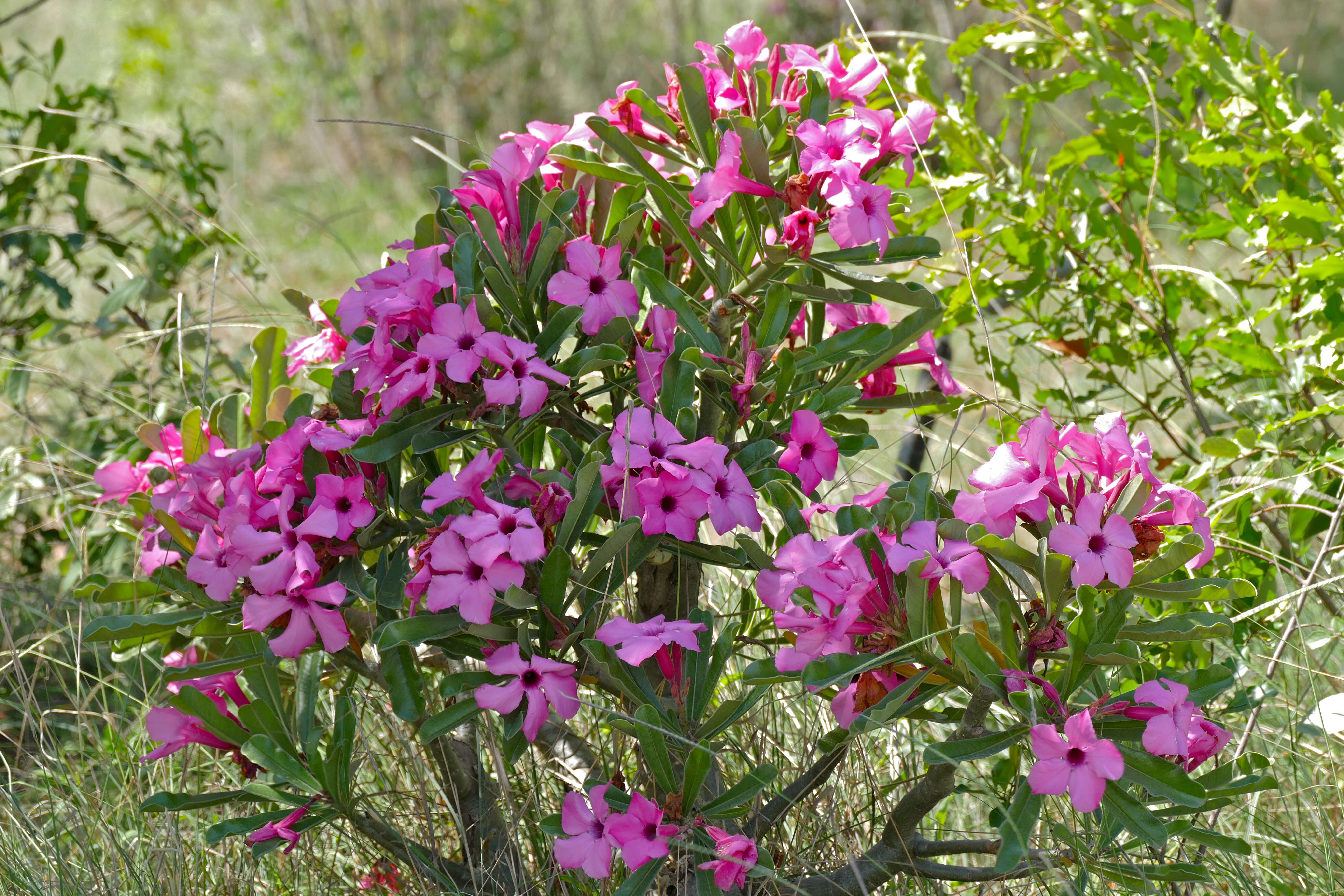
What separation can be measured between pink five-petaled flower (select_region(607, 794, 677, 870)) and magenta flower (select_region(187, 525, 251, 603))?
395mm

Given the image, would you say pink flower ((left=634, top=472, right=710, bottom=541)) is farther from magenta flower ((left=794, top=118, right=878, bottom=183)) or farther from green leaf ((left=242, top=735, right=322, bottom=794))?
green leaf ((left=242, top=735, right=322, bottom=794))

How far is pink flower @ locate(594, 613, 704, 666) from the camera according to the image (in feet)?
3.05

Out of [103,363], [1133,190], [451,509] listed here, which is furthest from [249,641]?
[103,363]

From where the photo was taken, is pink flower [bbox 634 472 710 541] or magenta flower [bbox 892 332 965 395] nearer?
pink flower [bbox 634 472 710 541]

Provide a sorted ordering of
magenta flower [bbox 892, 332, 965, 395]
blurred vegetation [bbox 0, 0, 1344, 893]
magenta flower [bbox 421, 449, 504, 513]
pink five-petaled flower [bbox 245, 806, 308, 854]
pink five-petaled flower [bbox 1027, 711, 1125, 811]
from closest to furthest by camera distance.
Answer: pink five-petaled flower [bbox 1027, 711, 1125, 811]
magenta flower [bbox 421, 449, 504, 513]
pink five-petaled flower [bbox 245, 806, 308, 854]
magenta flower [bbox 892, 332, 965, 395]
blurred vegetation [bbox 0, 0, 1344, 893]

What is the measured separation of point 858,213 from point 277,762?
73cm

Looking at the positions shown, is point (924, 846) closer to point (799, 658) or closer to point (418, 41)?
point (799, 658)

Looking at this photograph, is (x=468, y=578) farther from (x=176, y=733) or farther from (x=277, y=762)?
(x=176, y=733)

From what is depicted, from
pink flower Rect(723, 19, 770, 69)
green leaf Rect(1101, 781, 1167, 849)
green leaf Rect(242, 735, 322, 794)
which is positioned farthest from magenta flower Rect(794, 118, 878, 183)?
green leaf Rect(242, 735, 322, 794)

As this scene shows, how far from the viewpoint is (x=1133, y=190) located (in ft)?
6.10

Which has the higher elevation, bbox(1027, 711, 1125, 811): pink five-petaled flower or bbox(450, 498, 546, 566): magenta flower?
bbox(450, 498, 546, 566): magenta flower

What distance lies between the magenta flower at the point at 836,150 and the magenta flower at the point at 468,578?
A: 43 centimetres

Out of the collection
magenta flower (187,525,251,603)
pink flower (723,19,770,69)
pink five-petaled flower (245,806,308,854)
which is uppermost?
Answer: pink flower (723,19,770,69)

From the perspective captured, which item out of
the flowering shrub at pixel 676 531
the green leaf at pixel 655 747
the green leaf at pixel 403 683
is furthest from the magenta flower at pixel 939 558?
the green leaf at pixel 403 683
